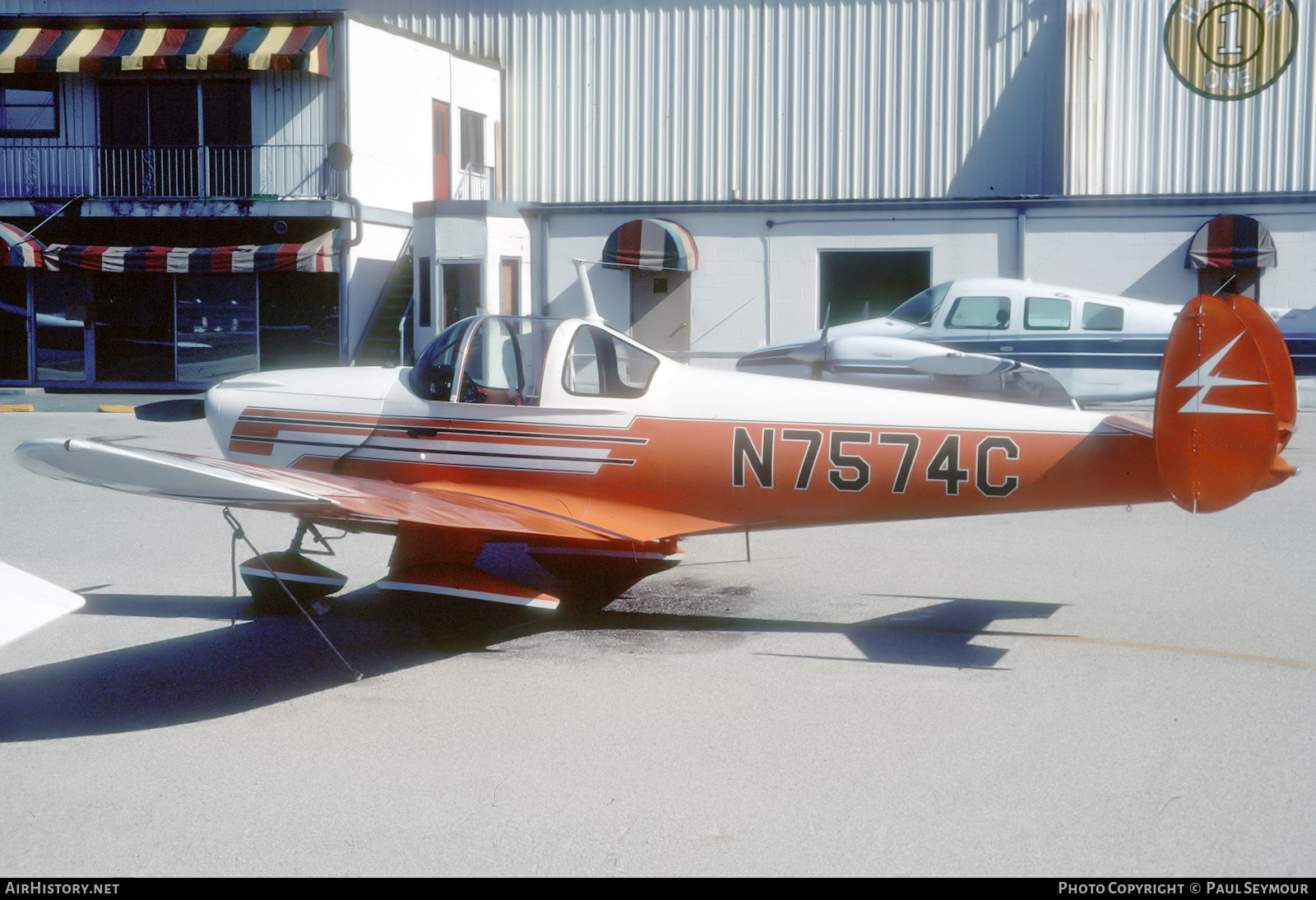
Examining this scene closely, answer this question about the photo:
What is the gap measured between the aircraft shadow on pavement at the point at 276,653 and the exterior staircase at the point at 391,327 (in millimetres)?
16460

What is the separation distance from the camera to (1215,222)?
68.6 ft

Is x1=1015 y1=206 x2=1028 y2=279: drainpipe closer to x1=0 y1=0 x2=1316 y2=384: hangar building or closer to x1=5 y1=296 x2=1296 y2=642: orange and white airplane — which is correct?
x1=0 y1=0 x2=1316 y2=384: hangar building

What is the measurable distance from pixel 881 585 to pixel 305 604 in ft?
12.4

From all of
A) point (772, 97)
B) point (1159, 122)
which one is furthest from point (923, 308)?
point (1159, 122)

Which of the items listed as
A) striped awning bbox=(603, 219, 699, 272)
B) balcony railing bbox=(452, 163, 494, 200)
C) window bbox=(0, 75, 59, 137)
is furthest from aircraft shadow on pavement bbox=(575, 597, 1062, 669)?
window bbox=(0, 75, 59, 137)

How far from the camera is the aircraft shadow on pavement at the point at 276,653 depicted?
5.65 meters

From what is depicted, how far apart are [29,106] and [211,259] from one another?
19.4 ft

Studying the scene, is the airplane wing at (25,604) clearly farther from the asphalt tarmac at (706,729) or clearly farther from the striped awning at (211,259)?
the striped awning at (211,259)

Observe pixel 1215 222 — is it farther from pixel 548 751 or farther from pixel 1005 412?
pixel 548 751

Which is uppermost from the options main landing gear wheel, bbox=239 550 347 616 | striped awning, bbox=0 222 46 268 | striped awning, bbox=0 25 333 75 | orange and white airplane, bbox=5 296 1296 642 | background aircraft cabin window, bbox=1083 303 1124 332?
striped awning, bbox=0 25 333 75

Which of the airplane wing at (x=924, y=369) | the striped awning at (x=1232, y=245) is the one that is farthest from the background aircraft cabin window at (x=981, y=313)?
the striped awning at (x=1232, y=245)

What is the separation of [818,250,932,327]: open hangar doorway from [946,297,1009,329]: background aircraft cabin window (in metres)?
4.51

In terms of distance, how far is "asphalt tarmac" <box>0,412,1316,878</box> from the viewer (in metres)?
4.09

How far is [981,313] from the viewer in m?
18.0
